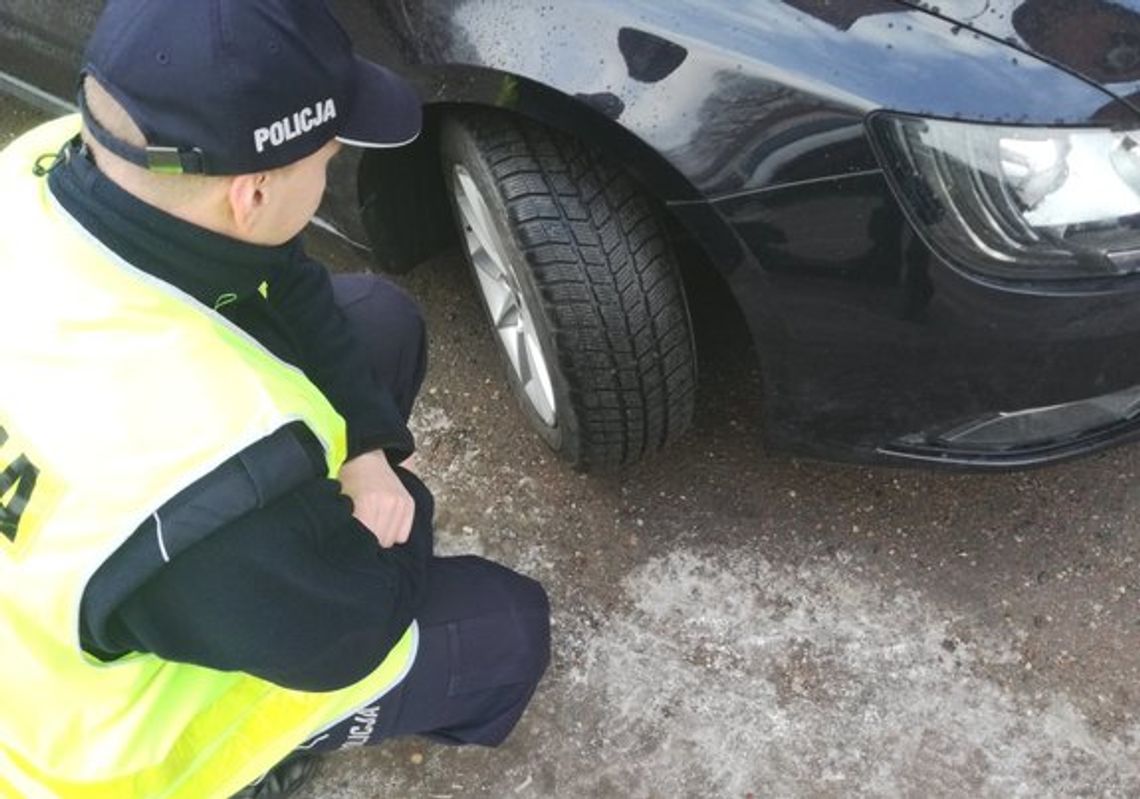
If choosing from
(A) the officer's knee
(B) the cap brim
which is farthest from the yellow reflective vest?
(A) the officer's knee

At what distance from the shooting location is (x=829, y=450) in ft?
6.92

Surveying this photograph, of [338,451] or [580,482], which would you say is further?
[580,482]

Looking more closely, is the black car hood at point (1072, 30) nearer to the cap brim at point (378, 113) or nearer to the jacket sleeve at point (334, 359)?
the cap brim at point (378, 113)

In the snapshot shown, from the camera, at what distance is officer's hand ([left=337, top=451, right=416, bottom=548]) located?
185 centimetres

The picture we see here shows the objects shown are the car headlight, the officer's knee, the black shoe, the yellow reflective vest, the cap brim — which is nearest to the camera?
the yellow reflective vest

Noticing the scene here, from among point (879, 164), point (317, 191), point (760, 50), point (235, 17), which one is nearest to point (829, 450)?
point (879, 164)

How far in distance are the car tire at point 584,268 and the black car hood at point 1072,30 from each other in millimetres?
572

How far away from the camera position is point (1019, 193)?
67.6 inches

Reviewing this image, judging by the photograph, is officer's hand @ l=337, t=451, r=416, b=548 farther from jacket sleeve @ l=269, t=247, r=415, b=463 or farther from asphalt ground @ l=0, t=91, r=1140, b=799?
asphalt ground @ l=0, t=91, r=1140, b=799

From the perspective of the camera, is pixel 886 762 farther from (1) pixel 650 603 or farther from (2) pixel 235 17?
(2) pixel 235 17

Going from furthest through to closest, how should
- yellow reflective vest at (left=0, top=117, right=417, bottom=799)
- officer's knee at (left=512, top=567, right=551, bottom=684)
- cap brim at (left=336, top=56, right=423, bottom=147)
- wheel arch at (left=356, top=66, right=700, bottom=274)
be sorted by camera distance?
A: officer's knee at (left=512, top=567, right=551, bottom=684) → wheel arch at (left=356, top=66, right=700, bottom=274) → cap brim at (left=336, top=56, right=423, bottom=147) → yellow reflective vest at (left=0, top=117, right=417, bottom=799)

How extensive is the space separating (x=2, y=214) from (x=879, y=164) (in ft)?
3.68

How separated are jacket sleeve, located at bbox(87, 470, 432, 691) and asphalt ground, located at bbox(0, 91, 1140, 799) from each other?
0.72 meters

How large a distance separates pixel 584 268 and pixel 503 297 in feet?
1.53
